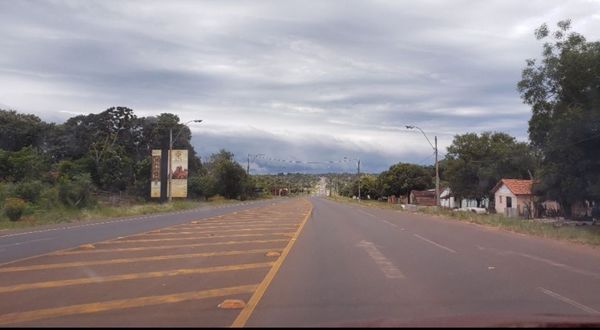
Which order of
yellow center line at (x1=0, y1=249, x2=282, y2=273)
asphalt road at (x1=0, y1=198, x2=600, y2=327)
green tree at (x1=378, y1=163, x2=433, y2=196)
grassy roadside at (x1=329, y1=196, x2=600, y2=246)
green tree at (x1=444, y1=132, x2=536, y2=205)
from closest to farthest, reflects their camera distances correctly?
asphalt road at (x1=0, y1=198, x2=600, y2=327)
yellow center line at (x1=0, y1=249, x2=282, y2=273)
grassy roadside at (x1=329, y1=196, x2=600, y2=246)
green tree at (x1=444, y1=132, x2=536, y2=205)
green tree at (x1=378, y1=163, x2=433, y2=196)

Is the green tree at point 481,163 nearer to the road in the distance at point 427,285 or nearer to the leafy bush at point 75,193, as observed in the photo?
the leafy bush at point 75,193

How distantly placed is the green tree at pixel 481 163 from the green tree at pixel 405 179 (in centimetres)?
3472

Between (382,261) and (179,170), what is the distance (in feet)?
195

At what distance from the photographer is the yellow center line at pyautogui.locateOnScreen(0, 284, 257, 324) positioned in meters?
8.20

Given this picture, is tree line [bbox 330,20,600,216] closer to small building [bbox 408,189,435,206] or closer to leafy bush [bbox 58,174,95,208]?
leafy bush [bbox 58,174,95,208]

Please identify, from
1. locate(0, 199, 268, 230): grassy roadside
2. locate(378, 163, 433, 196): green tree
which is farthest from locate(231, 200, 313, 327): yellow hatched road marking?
locate(378, 163, 433, 196): green tree

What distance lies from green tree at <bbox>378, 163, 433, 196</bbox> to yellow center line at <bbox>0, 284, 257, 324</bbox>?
361 feet

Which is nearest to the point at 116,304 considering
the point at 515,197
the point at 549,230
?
the point at 549,230

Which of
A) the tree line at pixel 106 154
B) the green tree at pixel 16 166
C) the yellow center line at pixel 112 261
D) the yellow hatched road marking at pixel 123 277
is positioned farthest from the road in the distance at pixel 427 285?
the tree line at pixel 106 154

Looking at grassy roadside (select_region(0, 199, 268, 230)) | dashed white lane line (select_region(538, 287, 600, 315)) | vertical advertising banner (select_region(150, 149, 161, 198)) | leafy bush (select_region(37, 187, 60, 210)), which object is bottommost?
grassy roadside (select_region(0, 199, 268, 230))

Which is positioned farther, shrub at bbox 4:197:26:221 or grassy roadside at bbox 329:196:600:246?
shrub at bbox 4:197:26:221

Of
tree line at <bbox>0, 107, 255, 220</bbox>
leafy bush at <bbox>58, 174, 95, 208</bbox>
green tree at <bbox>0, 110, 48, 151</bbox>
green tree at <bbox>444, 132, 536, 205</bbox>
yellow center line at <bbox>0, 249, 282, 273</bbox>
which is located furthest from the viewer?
green tree at <bbox>0, 110, 48, 151</bbox>

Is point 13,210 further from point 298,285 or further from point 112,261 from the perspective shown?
point 298,285

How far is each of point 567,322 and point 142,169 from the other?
80.6m
